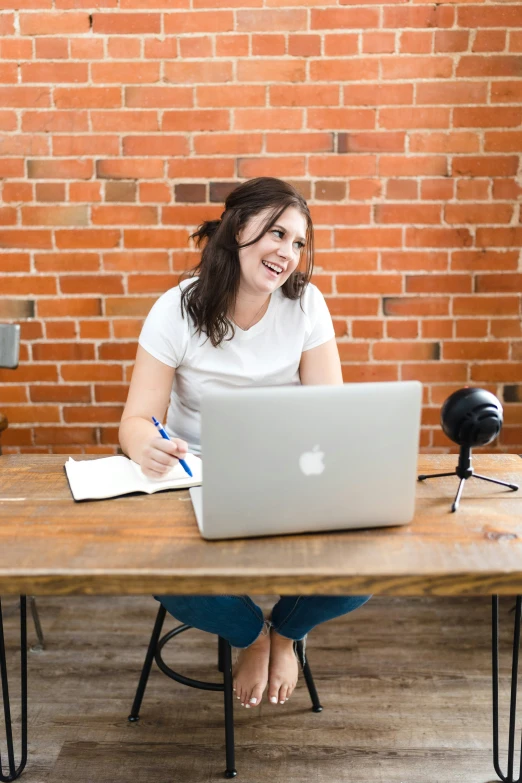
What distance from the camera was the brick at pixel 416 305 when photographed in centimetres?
250

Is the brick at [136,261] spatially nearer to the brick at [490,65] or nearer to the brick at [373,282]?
the brick at [373,282]

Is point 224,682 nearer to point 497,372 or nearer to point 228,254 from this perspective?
point 228,254

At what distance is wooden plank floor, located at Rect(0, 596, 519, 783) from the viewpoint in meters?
1.72

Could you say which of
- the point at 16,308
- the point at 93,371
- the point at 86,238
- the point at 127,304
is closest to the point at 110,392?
the point at 93,371

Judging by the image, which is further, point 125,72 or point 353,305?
point 353,305

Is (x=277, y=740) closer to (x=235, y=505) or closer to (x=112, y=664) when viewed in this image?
(x=112, y=664)

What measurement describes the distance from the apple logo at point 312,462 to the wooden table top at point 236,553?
0.14 m

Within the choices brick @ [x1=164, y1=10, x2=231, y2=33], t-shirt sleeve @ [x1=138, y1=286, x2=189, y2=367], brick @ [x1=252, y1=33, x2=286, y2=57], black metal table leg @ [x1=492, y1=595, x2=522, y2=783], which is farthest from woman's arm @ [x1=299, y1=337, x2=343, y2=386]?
brick @ [x1=164, y1=10, x2=231, y2=33]

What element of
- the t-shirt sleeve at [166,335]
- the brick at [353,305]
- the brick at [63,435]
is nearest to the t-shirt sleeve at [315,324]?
the t-shirt sleeve at [166,335]

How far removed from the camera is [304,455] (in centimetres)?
114

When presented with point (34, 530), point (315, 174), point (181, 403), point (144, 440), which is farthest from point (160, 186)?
point (34, 530)

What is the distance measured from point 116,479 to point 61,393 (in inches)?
46.7

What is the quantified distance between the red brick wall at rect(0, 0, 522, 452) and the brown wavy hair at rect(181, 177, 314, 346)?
60cm

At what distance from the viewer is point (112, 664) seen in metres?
2.13
